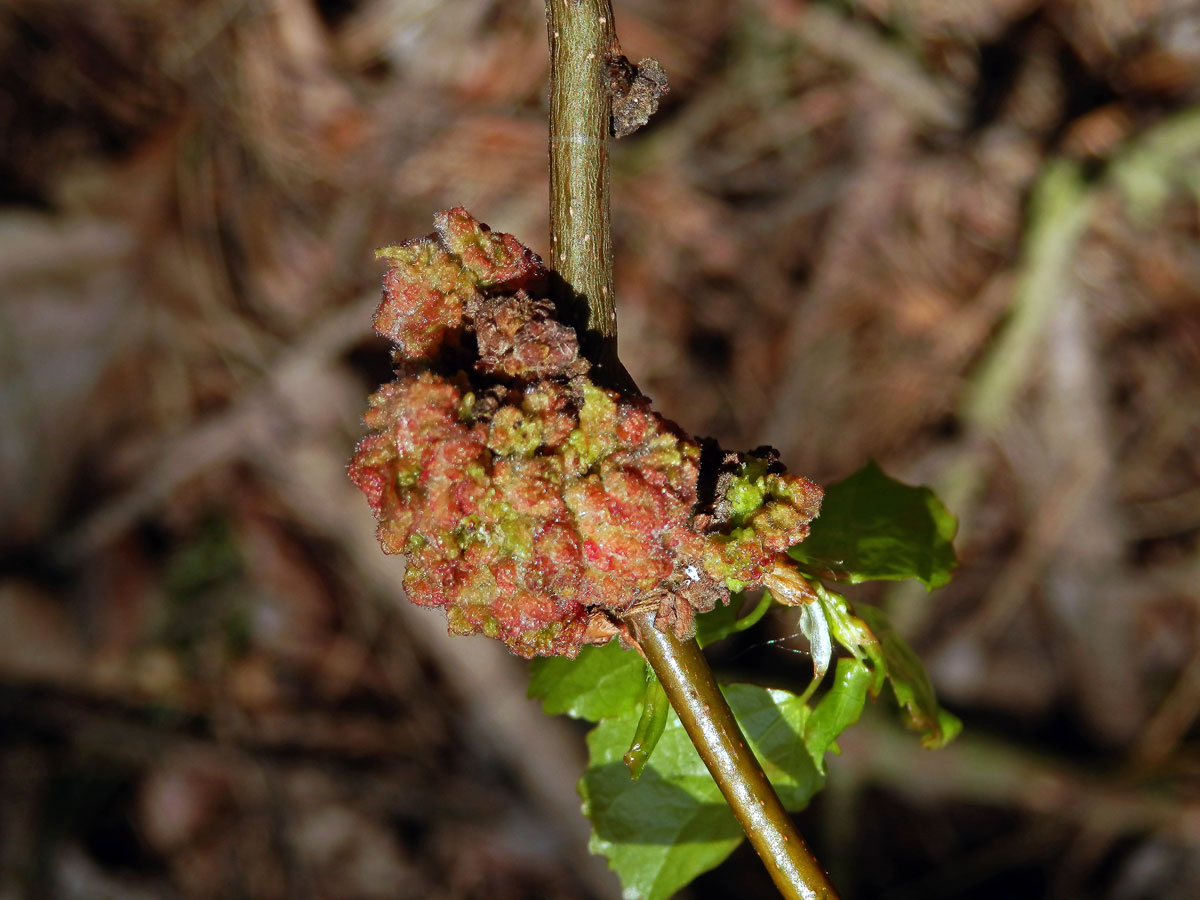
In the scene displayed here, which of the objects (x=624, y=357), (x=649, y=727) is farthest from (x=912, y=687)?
(x=624, y=357)

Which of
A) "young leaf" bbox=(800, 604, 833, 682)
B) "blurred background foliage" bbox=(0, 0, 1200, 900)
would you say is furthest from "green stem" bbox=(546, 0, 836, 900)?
"blurred background foliage" bbox=(0, 0, 1200, 900)

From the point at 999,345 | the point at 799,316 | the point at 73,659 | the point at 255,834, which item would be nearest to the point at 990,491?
the point at 999,345

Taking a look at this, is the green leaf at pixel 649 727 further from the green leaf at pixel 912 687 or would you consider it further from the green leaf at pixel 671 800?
the green leaf at pixel 912 687

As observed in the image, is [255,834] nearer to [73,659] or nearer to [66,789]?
[66,789]

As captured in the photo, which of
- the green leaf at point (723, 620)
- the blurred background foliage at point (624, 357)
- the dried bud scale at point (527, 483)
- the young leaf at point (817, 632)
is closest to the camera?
the dried bud scale at point (527, 483)

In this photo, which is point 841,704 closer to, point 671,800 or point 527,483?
point 671,800

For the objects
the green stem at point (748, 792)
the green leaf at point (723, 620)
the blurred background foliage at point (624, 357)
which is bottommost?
the green stem at point (748, 792)

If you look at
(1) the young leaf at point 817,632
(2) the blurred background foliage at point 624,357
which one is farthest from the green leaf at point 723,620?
(2) the blurred background foliage at point 624,357
